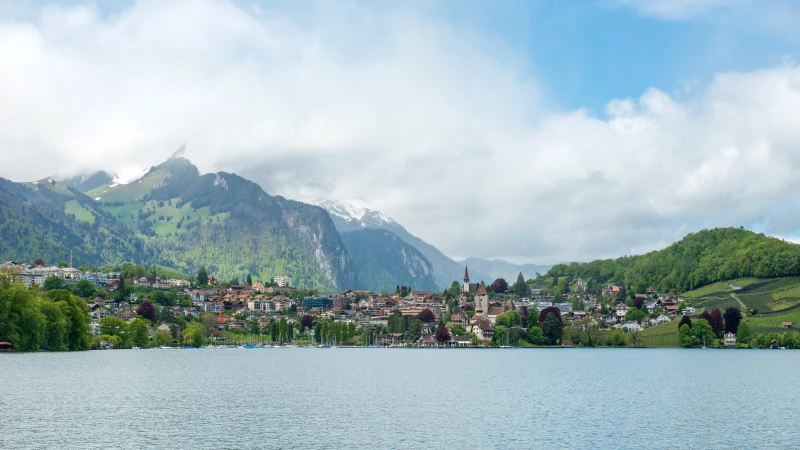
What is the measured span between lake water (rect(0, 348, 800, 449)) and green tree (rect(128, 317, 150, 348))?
7303 centimetres

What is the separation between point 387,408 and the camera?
70.0m

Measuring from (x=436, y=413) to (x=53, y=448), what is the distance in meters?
29.8

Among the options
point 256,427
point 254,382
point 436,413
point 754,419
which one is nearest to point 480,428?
point 436,413

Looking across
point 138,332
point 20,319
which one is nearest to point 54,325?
point 20,319

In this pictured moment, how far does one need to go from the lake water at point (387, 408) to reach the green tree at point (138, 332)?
73030 mm

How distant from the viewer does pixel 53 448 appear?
47.7m

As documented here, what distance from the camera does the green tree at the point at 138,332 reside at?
190 meters

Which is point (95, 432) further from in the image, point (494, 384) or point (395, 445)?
point (494, 384)

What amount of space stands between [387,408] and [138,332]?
135m

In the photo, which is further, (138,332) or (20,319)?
(138,332)

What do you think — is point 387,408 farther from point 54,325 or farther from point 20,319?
point 54,325

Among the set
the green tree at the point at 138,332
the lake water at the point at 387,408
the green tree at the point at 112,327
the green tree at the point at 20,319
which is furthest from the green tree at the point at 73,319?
the lake water at the point at 387,408

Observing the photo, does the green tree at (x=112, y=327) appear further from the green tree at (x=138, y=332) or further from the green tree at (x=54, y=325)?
the green tree at (x=54, y=325)

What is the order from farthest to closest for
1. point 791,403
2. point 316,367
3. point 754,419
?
point 316,367, point 791,403, point 754,419
